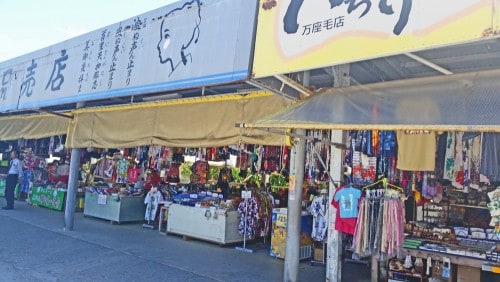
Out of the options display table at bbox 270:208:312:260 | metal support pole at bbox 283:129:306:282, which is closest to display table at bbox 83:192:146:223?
display table at bbox 270:208:312:260

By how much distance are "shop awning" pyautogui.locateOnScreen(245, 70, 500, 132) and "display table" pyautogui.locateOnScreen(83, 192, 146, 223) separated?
7.97 metres

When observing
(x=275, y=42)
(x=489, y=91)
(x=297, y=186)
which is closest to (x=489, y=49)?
(x=489, y=91)

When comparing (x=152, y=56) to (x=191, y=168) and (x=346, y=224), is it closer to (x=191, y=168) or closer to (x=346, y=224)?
(x=346, y=224)

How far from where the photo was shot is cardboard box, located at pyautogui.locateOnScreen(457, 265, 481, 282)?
5727 mm

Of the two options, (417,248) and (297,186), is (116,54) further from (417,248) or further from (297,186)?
(417,248)

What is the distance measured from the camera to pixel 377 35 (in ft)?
13.5

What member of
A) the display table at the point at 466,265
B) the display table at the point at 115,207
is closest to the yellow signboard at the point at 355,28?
the display table at the point at 466,265

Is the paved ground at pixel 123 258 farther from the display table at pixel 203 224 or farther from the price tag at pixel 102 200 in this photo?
the price tag at pixel 102 200

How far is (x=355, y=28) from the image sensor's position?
4312 millimetres

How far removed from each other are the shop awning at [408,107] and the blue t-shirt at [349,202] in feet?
4.65

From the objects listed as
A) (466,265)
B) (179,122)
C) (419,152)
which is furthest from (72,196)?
(466,265)

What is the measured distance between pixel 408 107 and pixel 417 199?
12.3 ft

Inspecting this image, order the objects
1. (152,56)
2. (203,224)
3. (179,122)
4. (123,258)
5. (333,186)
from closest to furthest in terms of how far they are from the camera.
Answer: (333,186) → (152,56) → (123,258) → (179,122) → (203,224)

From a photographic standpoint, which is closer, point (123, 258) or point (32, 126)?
point (123, 258)
